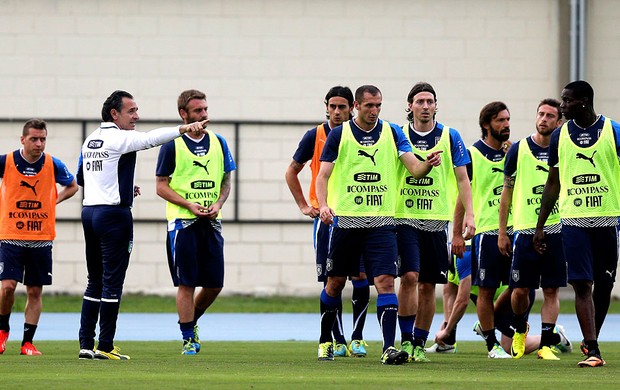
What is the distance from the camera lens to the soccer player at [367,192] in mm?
9602

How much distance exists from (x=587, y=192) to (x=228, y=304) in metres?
11.4

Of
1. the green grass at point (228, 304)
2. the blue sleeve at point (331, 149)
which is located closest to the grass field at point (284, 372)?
the blue sleeve at point (331, 149)

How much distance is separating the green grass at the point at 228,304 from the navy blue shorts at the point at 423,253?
9.08 metres

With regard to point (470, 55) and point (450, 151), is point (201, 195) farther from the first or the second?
point (470, 55)

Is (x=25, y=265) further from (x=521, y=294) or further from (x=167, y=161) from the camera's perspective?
(x=521, y=294)

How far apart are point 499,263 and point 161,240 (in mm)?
10432

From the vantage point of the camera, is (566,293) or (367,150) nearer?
(367,150)

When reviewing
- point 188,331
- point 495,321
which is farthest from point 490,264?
point 188,331

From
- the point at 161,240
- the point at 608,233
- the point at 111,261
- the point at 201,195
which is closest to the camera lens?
the point at 608,233

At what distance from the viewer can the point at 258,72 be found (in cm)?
2116

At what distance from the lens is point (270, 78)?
69.5 feet

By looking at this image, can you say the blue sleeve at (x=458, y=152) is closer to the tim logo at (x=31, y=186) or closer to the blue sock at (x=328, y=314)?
the blue sock at (x=328, y=314)

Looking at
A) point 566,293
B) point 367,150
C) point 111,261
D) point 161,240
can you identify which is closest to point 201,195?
point 111,261

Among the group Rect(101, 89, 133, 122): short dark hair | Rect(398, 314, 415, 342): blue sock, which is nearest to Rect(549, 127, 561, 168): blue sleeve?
Rect(398, 314, 415, 342): blue sock
